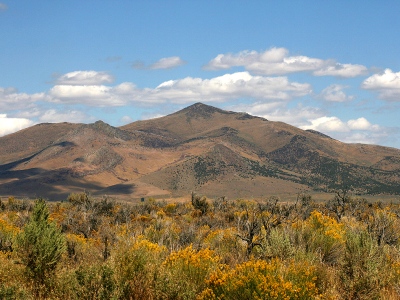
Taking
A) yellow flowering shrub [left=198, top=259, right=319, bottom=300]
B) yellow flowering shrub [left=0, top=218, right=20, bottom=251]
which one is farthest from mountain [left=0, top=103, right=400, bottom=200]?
yellow flowering shrub [left=198, top=259, right=319, bottom=300]

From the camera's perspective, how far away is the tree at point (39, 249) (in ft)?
35.7

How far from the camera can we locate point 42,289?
9.96 m

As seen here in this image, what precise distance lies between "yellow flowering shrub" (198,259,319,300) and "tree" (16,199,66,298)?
16.4 ft

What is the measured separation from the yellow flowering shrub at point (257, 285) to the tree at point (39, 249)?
5001mm

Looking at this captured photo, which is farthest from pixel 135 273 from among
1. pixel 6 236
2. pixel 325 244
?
pixel 6 236

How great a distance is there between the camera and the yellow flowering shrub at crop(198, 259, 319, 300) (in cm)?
736

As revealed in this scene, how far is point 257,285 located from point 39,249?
6.42 m

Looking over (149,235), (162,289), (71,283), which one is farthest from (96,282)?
(149,235)

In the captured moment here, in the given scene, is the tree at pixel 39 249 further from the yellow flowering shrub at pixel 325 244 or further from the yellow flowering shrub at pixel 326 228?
the yellow flowering shrub at pixel 326 228

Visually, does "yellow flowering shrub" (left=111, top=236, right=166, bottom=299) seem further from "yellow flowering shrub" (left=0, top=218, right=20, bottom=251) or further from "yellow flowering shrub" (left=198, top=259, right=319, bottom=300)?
"yellow flowering shrub" (left=0, top=218, right=20, bottom=251)

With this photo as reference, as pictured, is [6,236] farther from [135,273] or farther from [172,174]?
[172,174]

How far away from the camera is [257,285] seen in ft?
24.5

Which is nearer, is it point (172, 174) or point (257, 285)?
point (257, 285)

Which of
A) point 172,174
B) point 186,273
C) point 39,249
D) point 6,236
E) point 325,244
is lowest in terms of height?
point 6,236
